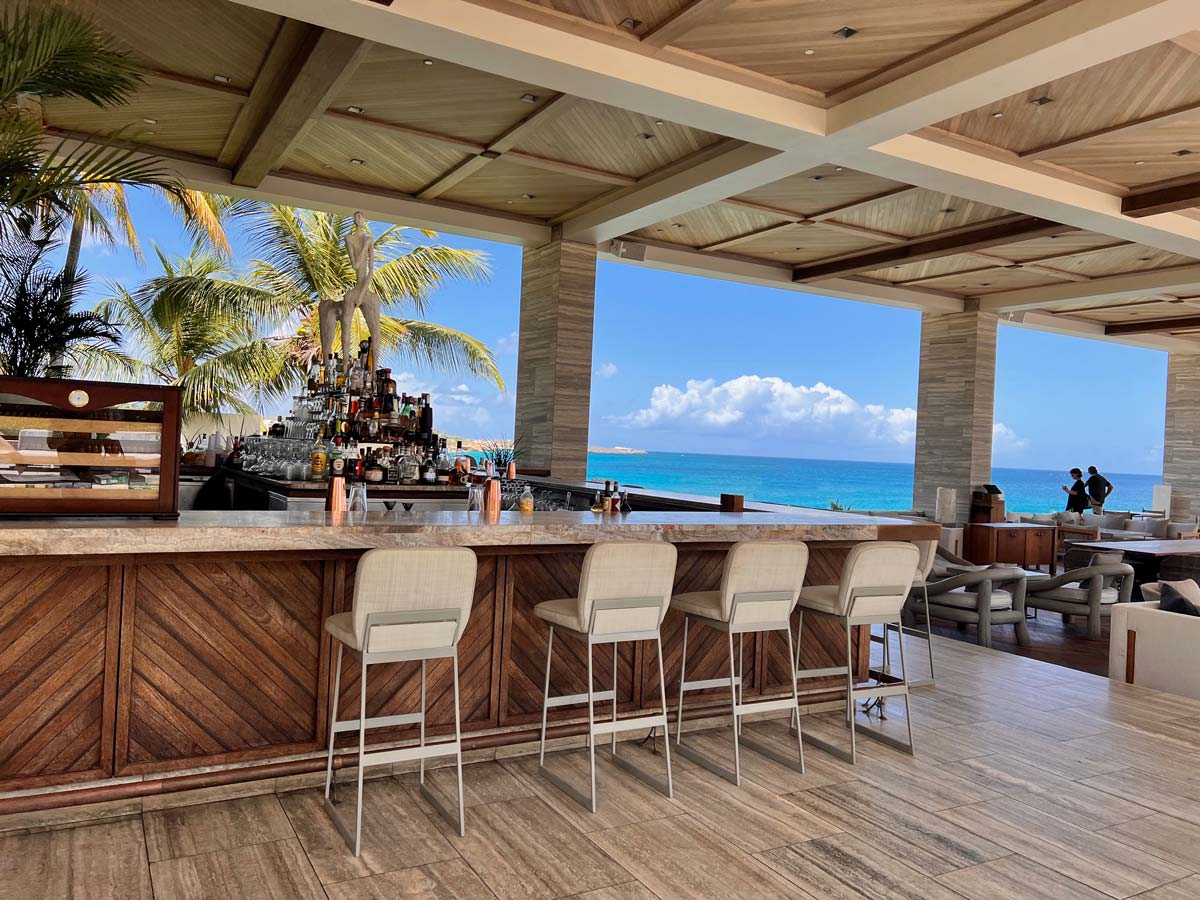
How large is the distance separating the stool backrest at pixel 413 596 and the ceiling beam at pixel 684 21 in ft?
11.7

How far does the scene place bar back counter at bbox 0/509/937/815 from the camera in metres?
3.22

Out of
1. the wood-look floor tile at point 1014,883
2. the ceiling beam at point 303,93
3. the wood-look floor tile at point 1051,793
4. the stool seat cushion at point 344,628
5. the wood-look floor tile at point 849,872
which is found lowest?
the wood-look floor tile at point 849,872

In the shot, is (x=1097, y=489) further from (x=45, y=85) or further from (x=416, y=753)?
(x=45, y=85)

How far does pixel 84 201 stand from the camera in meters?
11.1

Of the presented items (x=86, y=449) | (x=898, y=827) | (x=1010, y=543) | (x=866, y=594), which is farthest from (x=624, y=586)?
(x=1010, y=543)

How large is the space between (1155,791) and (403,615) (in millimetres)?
3499

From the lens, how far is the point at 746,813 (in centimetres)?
366

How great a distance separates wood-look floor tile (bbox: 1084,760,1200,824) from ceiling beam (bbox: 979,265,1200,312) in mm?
8920

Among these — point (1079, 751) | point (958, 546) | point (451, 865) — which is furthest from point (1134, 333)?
point (451, 865)

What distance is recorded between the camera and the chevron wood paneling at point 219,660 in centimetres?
342

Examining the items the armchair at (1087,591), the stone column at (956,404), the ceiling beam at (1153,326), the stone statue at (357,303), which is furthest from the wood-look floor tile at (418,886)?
the ceiling beam at (1153,326)

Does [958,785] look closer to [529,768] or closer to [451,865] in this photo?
[529,768]

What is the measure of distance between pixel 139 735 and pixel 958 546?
12410mm

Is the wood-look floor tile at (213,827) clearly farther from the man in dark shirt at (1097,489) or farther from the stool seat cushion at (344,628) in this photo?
the man in dark shirt at (1097,489)
